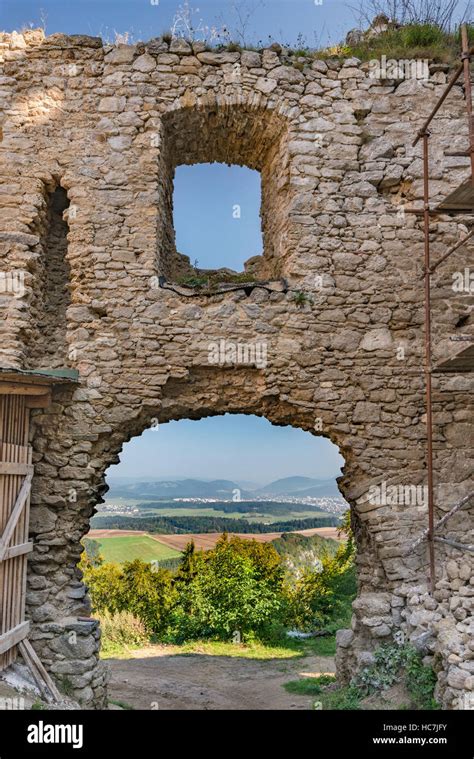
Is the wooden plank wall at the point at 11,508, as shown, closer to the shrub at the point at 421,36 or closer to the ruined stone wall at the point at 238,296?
the ruined stone wall at the point at 238,296

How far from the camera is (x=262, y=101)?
659cm

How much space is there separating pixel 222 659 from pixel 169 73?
862 centimetres

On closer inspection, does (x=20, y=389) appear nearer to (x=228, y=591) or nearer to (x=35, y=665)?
(x=35, y=665)

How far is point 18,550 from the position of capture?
540 cm

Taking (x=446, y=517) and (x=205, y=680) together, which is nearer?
(x=446, y=517)

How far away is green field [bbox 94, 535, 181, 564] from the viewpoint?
12312 mm

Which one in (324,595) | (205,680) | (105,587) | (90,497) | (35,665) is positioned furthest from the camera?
Result: (324,595)

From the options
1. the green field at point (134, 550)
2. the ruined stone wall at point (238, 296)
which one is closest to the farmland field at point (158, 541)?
the green field at point (134, 550)

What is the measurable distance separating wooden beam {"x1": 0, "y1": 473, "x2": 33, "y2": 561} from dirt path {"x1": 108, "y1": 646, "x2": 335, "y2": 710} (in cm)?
275

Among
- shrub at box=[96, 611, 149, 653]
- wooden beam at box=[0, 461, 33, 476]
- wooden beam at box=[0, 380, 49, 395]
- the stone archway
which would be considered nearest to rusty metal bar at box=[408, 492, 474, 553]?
the stone archway

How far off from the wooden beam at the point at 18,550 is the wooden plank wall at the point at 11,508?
43mm

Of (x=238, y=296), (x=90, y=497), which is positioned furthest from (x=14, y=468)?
(x=238, y=296)

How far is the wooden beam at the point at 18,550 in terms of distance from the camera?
17.2 feet

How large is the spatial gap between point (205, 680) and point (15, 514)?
14.2 feet
